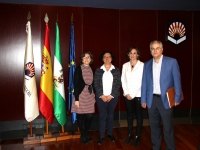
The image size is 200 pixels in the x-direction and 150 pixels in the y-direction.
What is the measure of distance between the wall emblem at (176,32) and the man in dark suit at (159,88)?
6.21 ft

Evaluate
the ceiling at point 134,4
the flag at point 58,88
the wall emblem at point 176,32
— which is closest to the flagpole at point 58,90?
the flag at point 58,88

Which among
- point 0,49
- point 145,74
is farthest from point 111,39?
point 0,49

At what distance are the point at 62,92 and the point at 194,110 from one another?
307 centimetres

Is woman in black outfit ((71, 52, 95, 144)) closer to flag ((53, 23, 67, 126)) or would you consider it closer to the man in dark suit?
flag ((53, 23, 67, 126))

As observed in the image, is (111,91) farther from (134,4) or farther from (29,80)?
(134,4)

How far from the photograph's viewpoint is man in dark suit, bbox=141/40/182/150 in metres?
2.16

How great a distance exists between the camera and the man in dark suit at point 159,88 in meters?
2.16

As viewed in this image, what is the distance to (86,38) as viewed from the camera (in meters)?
3.66

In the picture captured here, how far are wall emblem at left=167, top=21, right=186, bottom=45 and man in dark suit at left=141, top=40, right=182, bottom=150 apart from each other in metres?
1.89

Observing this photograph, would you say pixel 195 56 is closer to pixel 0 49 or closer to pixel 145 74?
pixel 145 74

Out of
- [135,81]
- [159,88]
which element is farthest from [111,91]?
[159,88]

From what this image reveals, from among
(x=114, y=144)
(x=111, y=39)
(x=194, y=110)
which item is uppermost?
(x=111, y=39)

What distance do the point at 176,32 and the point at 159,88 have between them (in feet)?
7.18

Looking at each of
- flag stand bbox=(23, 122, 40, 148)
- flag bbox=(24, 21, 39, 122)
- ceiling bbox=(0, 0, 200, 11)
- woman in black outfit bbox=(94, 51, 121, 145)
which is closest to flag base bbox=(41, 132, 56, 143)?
flag stand bbox=(23, 122, 40, 148)
